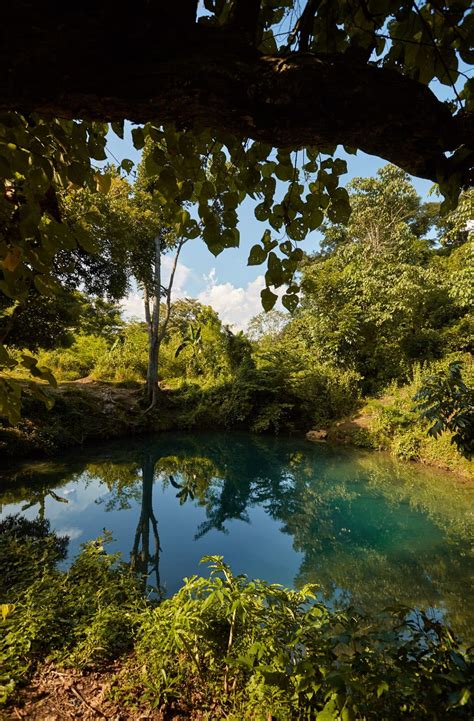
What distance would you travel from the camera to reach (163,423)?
11766mm

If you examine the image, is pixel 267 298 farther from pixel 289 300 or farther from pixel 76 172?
pixel 76 172

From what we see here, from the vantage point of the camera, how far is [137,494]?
6246 mm

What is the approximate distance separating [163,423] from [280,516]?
22.8 feet

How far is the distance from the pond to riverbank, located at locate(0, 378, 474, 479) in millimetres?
481

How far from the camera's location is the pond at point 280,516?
3.71 m

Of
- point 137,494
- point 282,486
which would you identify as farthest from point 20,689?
point 282,486

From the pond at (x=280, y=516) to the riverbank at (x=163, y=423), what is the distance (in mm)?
481

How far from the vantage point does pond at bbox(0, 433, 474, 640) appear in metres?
3.71

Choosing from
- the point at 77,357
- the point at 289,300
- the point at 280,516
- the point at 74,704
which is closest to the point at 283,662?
the point at 74,704

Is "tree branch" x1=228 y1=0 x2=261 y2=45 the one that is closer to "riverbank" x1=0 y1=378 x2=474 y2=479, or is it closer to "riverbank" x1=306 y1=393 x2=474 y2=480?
"riverbank" x1=0 y1=378 x2=474 y2=479

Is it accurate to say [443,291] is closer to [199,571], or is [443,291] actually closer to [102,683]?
[199,571]

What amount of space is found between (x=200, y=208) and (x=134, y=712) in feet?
7.56

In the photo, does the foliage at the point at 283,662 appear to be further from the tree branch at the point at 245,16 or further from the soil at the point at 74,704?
the tree branch at the point at 245,16

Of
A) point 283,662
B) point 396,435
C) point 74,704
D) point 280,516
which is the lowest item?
point 280,516
